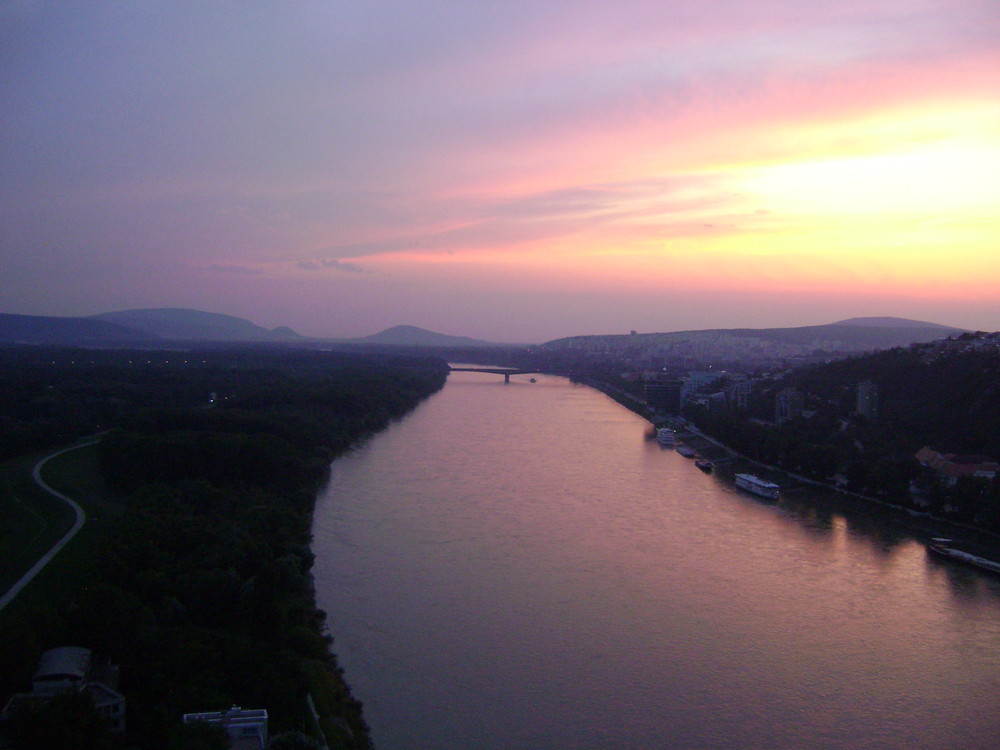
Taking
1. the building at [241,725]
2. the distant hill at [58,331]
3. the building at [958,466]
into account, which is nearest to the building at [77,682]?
the building at [241,725]

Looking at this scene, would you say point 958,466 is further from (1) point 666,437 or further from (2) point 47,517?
(2) point 47,517

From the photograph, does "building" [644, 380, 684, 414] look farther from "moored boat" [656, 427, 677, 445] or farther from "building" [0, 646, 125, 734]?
"building" [0, 646, 125, 734]

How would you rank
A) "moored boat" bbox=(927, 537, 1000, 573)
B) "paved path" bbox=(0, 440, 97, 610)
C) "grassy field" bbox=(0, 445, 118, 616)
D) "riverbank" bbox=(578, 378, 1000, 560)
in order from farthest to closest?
"riverbank" bbox=(578, 378, 1000, 560) → "moored boat" bbox=(927, 537, 1000, 573) → "grassy field" bbox=(0, 445, 118, 616) → "paved path" bbox=(0, 440, 97, 610)

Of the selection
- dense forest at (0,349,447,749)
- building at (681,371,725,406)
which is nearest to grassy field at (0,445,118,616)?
dense forest at (0,349,447,749)

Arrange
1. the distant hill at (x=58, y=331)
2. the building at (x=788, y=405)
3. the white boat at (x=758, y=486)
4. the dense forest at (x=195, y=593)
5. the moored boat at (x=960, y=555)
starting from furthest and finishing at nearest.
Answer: the distant hill at (x=58, y=331) < the building at (x=788, y=405) < the white boat at (x=758, y=486) < the moored boat at (x=960, y=555) < the dense forest at (x=195, y=593)

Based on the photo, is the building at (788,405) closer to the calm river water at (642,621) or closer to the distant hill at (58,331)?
the calm river water at (642,621)

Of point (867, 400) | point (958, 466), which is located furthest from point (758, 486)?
point (867, 400)
